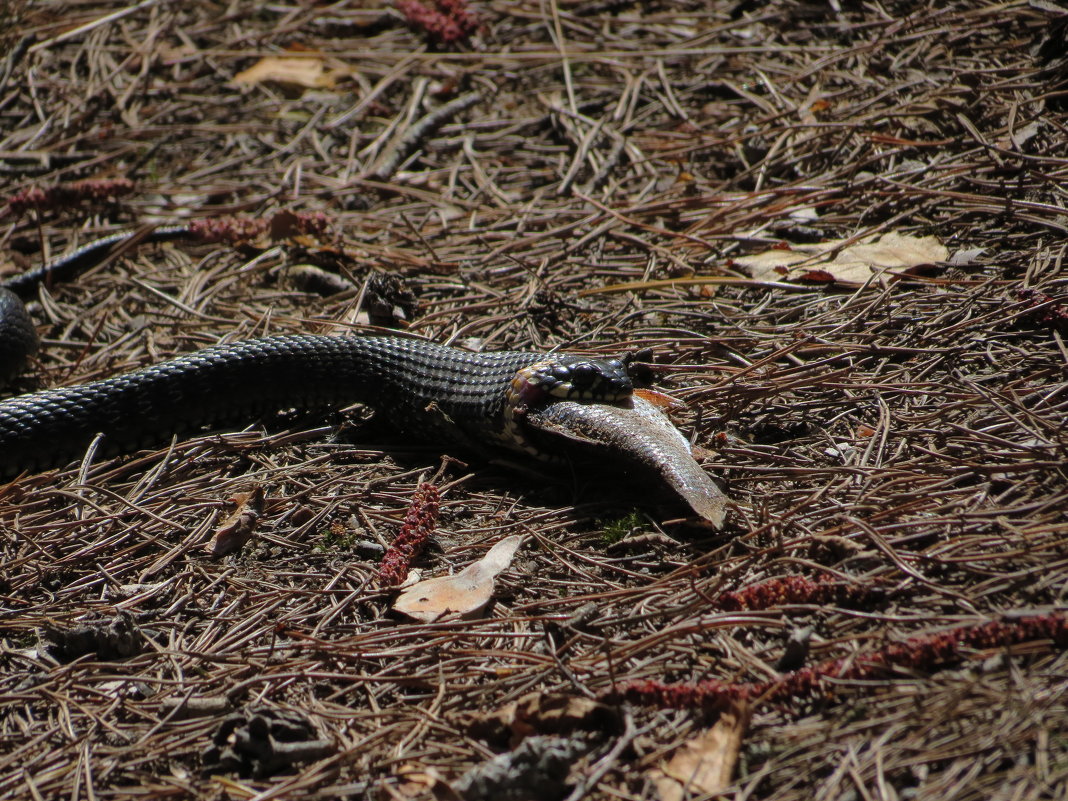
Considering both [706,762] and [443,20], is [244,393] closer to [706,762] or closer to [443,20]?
[706,762]

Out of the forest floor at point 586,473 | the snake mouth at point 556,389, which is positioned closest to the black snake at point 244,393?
the forest floor at point 586,473

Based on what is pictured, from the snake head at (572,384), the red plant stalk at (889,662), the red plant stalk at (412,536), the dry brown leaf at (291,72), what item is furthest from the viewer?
the dry brown leaf at (291,72)

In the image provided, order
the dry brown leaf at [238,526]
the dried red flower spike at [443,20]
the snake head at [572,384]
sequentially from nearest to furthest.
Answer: the dry brown leaf at [238,526]
the snake head at [572,384]
the dried red flower spike at [443,20]

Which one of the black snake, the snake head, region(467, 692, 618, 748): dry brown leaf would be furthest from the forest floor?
the snake head

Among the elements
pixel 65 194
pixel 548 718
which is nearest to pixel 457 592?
pixel 548 718

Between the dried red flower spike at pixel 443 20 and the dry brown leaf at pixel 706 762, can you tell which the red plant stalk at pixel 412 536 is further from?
the dried red flower spike at pixel 443 20

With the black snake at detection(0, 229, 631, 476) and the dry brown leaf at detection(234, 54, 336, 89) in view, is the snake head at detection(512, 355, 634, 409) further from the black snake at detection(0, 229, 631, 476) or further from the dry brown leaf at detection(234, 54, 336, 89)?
the dry brown leaf at detection(234, 54, 336, 89)

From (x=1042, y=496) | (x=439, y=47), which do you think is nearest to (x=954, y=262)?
(x=1042, y=496)

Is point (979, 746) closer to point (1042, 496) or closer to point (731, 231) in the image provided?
point (1042, 496)
